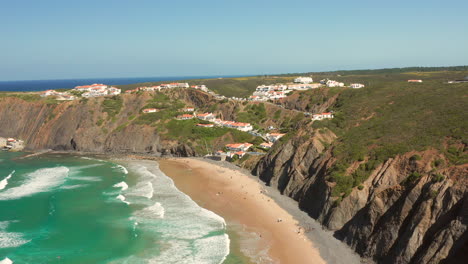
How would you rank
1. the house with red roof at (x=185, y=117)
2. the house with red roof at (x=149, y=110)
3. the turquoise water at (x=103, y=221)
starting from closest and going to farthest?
the turquoise water at (x=103, y=221), the house with red roof at (x=185, y=117), the house with red roof at (x=149, y=110)

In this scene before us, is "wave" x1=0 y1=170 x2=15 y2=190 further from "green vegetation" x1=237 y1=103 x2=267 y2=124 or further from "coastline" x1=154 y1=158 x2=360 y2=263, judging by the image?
"green vegetation" x1=237 y1=103 x2=267 y2=124

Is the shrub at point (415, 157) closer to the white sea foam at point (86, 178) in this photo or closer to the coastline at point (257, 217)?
the coastline at point (257, 217)

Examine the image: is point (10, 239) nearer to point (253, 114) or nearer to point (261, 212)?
point (261, 212)

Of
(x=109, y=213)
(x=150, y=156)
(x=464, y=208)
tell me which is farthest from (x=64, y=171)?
(x=464, y=208)

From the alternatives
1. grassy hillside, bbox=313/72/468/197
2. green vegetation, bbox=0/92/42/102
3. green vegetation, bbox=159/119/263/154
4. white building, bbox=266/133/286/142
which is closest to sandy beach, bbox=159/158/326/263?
grassy hillside, bbox=313/72/468/197

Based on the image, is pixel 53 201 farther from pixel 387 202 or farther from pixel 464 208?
pixel 464 208

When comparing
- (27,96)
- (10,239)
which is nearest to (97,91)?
(27,96)

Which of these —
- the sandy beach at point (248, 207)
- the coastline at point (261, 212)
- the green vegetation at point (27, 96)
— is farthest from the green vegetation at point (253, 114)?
the green vegetation at point (27, 96)
